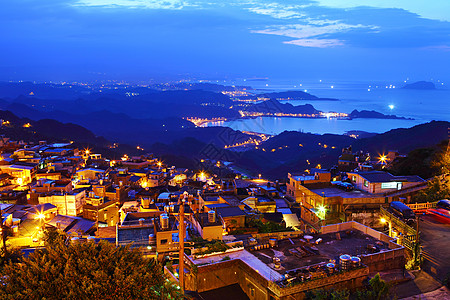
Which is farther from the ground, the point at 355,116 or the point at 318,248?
the point at 318,248

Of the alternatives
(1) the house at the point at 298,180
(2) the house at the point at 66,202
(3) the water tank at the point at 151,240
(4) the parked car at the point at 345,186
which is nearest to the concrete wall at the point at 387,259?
(3) the water tank at the point at 151,240

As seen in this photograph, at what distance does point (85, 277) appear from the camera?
4.79 meters

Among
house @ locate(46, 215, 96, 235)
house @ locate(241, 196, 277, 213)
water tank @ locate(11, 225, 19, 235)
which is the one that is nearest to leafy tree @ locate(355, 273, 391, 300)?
house @ locate(241, 196, 277, 213)

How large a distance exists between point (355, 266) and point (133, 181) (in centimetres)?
2177

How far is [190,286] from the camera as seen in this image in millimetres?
6781

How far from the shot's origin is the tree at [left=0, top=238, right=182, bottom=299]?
4.71 meters

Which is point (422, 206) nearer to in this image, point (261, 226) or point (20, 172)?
point (261, 226)

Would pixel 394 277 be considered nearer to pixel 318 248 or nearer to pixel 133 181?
pixel 318 248

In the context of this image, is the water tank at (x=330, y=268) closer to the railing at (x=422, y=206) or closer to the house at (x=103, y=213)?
the railing at (x=422, y=206)

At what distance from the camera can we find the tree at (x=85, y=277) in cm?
471

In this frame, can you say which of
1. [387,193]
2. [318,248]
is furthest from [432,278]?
[387,193]

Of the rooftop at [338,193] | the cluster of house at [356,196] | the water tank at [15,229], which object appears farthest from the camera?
the water tank at [15,229]

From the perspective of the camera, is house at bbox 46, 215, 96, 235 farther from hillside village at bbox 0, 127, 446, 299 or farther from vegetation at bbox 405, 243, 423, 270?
vegetation at bbox 405, 243, 423, 270

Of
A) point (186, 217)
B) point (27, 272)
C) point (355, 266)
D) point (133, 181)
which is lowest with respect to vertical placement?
point (133, 181)
